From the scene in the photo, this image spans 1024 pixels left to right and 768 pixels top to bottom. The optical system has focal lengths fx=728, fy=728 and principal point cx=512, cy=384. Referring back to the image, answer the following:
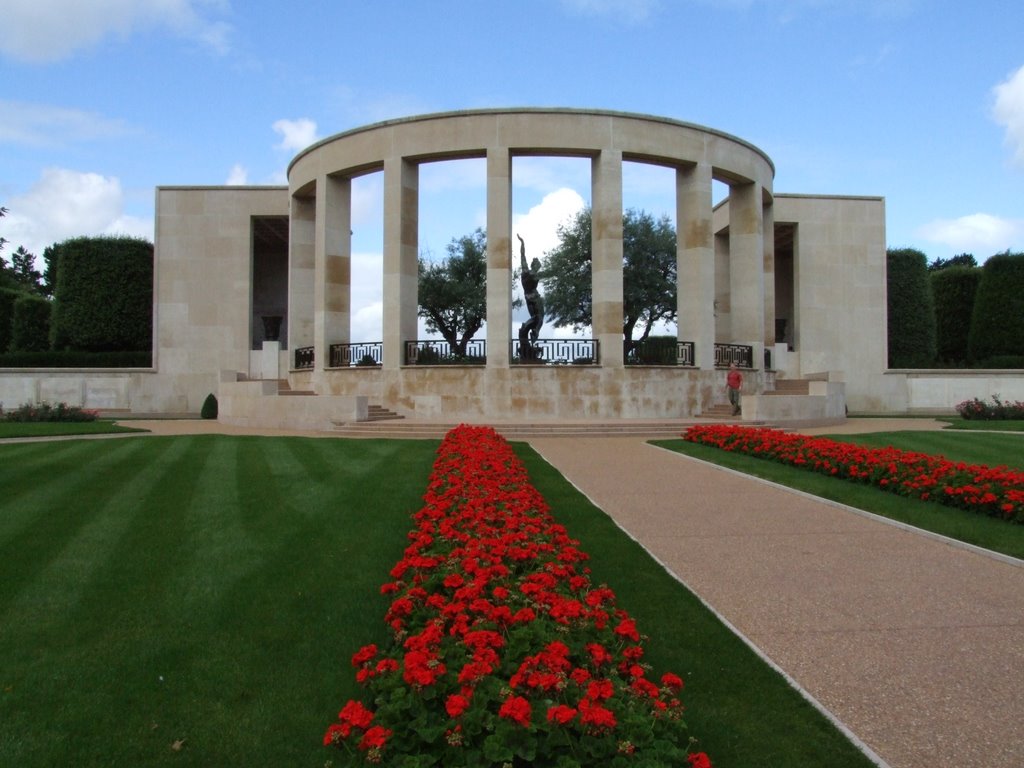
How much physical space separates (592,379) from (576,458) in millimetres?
8634

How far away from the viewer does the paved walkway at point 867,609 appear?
12.5 ft

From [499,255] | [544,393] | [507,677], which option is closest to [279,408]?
[544,393]

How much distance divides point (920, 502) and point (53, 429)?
67.3 ft

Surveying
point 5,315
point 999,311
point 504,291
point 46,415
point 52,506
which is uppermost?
point 5,315

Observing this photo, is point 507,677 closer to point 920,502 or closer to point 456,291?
point 920,502

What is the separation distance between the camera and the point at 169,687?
13.9 ft

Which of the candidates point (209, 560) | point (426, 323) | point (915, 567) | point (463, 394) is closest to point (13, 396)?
point (463, 394)

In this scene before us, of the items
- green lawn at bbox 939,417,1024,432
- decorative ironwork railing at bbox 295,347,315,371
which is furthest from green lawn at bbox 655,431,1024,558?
decorative ironwork railing at bbox 295,347,315,371

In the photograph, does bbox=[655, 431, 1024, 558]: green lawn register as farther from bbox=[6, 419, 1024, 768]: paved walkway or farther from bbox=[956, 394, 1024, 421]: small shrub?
bbox=[956, 394, 1024, 421]: small shrub

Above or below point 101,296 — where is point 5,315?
below

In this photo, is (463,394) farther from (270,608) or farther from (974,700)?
(974,700)

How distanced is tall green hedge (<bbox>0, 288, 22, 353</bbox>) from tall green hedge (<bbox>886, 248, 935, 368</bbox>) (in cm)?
4474

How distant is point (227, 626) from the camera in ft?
16.9

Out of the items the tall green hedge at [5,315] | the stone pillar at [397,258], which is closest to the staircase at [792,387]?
the stone pillar at [397,258]
